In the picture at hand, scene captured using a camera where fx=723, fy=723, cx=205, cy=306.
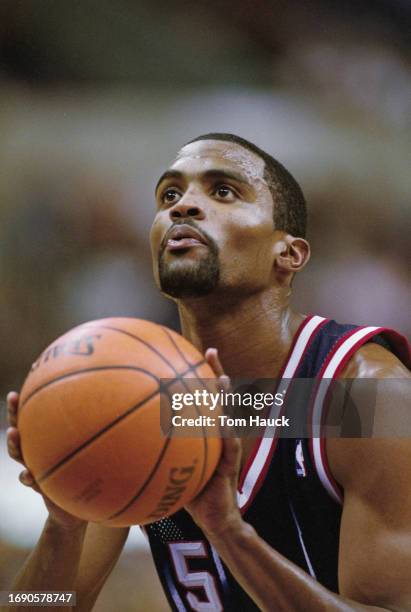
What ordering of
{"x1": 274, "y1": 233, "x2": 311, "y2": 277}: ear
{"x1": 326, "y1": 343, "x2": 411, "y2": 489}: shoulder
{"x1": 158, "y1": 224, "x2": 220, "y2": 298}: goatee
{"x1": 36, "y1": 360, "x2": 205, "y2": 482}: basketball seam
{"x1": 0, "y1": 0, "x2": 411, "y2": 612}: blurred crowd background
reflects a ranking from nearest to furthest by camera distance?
{"x1": 36, "y1": 360, "x2": 205, "y2": 482}: basketball seam < {"x1": 326, "y1": 343, "x2": 411, "y2": 489}: shoulder < {"x1": 158, "y1": 224, "x2": 220, "y2": 298}: goatee < {"x1": 274, "y1": 233, "x2": 311, "y2": 277}: ear < {"x1": 0, "y1": 0, "x2": 411, "y2": 612}: blurred crowd background

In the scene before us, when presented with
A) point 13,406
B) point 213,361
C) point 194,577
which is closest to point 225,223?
point 213,361

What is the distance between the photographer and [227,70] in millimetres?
4984

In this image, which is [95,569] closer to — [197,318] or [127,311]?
[197,318]

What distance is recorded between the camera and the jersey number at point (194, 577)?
7.44 ft

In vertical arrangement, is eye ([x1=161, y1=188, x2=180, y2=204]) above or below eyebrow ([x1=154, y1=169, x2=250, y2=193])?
below

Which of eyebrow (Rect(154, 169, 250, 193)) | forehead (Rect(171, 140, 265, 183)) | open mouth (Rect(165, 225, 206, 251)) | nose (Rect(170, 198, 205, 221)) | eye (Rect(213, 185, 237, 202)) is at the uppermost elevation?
forehead (Rect(171, 140, 265, 183))

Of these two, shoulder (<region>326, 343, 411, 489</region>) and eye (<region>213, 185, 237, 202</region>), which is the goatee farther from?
shoulder (<region>326, 343, 411, 489</region>)

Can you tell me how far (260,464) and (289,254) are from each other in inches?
28.0

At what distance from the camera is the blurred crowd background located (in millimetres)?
4441

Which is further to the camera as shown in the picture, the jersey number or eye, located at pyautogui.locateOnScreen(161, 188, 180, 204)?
eye, located at pyautogui.locateOnScreen(161, 188, 180, 204)

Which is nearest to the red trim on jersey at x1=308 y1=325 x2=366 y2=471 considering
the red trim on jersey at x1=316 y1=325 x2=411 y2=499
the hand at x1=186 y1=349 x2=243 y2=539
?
the red trim on jersey at x1=316 y1=325 x2=411 y2=499

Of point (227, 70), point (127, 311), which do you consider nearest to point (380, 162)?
point (227, 70)

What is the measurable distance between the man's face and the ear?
0.04 meters

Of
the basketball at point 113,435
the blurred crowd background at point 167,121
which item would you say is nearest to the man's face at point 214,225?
the basketball at point 113,435
